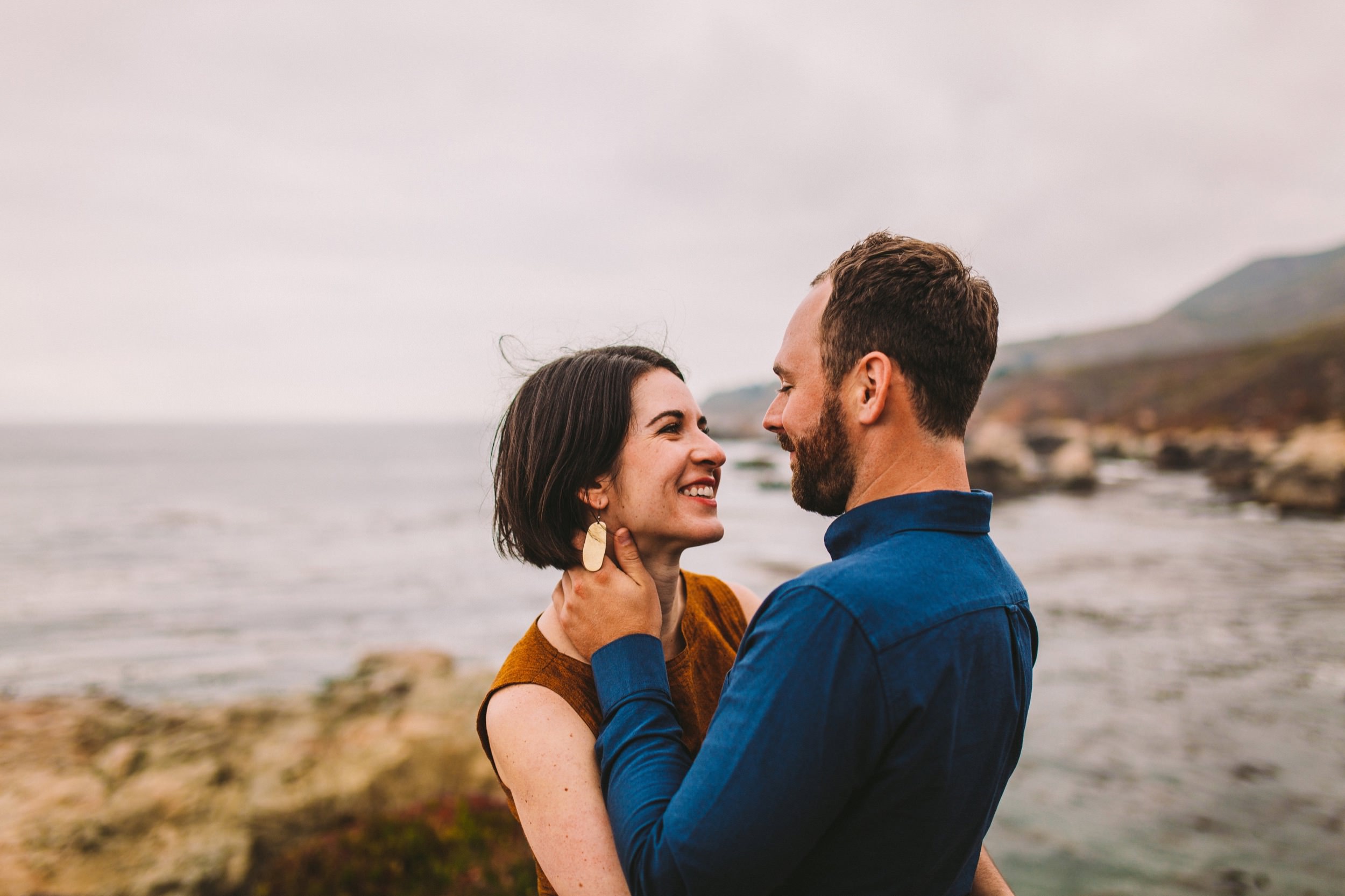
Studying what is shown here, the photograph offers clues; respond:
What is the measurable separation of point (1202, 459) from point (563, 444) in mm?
61655

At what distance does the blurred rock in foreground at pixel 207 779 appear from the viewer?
6.89 meters

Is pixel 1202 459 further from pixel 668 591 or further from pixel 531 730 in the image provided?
pixel 531 730

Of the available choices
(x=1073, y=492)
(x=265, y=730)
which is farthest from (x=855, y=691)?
(x=1073, y=492)

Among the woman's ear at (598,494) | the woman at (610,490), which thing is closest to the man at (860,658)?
the woman at (610,490)

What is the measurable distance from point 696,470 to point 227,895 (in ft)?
22.4

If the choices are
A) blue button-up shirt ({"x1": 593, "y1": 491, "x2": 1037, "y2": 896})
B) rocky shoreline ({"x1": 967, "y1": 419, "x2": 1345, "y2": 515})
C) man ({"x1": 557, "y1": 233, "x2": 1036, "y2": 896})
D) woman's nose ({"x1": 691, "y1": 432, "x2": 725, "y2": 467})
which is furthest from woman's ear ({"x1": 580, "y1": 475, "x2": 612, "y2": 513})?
rocky shoreline ({"x1": 967, "y1": 419, "x2": 1345, "y2": 515})

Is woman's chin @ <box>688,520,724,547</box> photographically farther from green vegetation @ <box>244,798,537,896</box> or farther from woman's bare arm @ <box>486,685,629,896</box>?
green vegetation @ <box>244,798,537,896</box>

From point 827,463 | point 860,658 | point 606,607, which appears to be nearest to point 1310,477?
point 827,463

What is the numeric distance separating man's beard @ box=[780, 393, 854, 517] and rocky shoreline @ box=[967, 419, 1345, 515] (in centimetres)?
3760

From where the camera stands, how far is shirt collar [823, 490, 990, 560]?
1.91 meters

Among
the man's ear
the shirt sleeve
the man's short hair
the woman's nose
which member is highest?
the man's short hair

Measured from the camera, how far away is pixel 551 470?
2697mm

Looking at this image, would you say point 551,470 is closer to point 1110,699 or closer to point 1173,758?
point 1173,758

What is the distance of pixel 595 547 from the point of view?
2.43m
